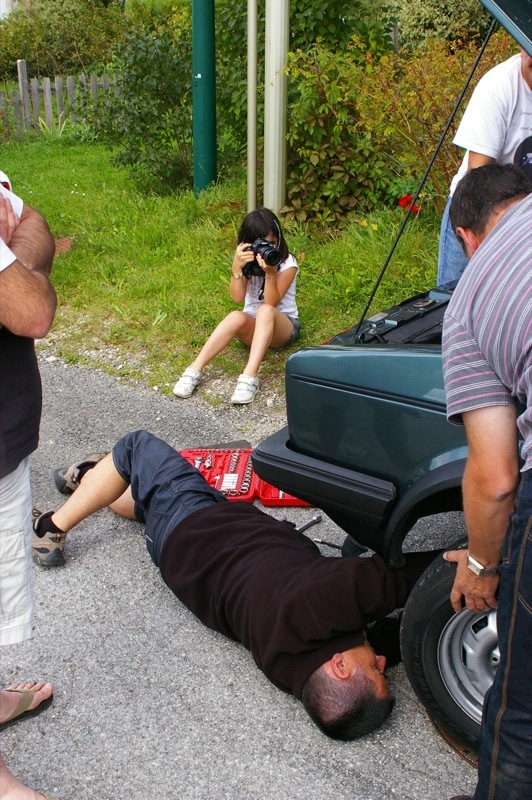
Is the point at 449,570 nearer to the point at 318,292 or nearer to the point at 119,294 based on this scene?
the point at 318,292

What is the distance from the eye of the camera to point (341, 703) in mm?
2342

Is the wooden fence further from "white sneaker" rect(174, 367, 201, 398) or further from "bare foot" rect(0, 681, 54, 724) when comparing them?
"bare foot" rect(0, 681, 54, 724)

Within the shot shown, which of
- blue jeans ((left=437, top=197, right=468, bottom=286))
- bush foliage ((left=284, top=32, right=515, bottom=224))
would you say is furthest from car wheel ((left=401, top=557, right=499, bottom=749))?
bush foliage ((left=284, top=32, right=515, bottom=224))

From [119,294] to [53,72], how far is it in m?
11.9

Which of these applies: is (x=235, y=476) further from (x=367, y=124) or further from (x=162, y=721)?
(x=367, y=124)

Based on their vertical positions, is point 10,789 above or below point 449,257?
below

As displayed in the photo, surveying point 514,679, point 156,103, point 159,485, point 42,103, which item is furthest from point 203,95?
point 42,103

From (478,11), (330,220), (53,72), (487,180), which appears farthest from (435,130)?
(53,72)

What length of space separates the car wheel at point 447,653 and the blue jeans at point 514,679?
0.53 meters

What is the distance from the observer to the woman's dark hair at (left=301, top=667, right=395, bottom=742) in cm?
235

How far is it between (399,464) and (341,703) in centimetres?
73

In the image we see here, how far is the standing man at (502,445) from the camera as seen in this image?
1566 millimetres

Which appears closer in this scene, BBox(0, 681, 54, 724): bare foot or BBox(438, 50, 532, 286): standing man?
BBox(0, 681, 54, 724): bare foot

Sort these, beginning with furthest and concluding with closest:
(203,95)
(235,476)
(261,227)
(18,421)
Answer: (203,95), (261,227), (235,476), (18,421)
